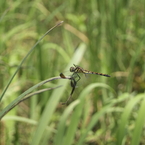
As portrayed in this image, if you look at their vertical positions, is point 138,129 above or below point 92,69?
below

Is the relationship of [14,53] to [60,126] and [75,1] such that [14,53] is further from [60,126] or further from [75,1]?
[60,126]

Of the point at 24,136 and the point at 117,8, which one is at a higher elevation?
the point at 117,8

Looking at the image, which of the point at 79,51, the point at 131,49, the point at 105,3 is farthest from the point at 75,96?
the point at 105,3

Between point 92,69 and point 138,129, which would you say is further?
point 92,69

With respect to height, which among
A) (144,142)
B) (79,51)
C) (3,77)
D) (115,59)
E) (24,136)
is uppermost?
(115,59)

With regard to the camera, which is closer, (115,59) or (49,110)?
(49,110)

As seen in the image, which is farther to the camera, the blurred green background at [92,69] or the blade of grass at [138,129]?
the blurred green background at [92,69]

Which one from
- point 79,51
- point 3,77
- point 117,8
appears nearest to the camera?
point 79,51

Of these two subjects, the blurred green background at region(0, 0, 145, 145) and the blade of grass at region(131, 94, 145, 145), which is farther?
the blurred green background at region(0, 0, 145, 145)

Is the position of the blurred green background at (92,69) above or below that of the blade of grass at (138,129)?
above

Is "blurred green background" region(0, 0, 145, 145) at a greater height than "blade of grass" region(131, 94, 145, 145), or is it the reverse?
"blurred green background" region(0, 0, 145, 145)

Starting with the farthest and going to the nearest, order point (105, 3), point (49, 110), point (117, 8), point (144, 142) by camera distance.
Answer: point (105, 3) → point (117, 8) → point (144, 142) → point (49, 110)
